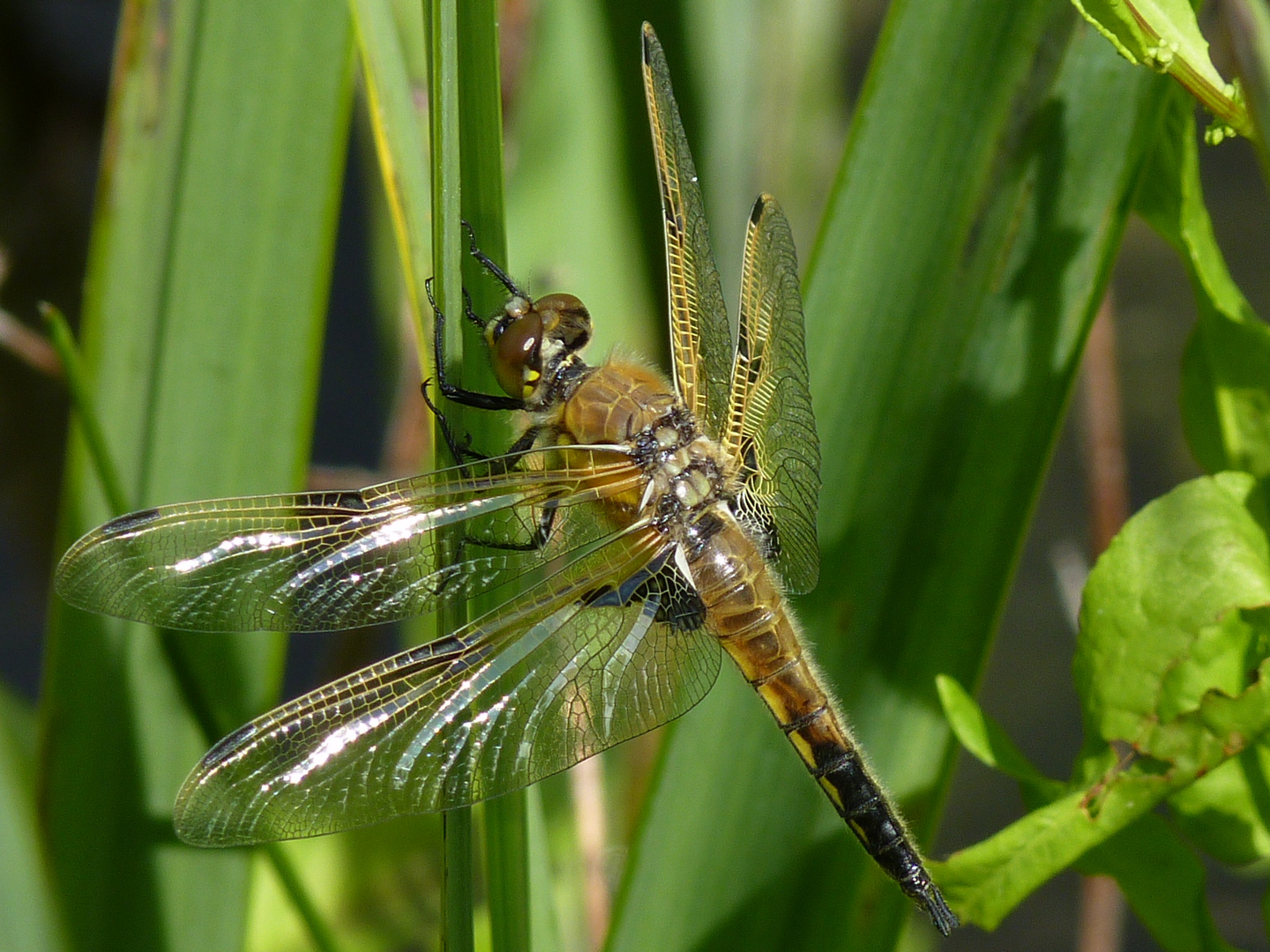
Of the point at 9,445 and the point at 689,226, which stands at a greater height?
the point at 9,445

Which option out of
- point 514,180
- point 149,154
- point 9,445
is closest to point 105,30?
point 9,445

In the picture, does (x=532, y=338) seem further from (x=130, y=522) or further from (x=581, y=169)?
(x=581, y=169)

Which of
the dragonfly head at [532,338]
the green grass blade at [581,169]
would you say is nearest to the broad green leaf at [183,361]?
the dragonfly head at [532,338]

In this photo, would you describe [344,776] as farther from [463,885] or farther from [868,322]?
[868,322]

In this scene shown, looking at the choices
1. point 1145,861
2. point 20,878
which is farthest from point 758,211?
point 20,878

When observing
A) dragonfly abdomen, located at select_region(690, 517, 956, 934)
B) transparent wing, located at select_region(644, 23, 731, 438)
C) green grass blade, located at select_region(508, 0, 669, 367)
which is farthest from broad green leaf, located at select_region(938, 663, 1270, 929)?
green grass blade, located at select_region(508, 0, 669, 367)

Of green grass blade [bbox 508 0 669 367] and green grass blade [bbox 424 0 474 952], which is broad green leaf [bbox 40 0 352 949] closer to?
green grass blade [bbox 424 0 474 952]

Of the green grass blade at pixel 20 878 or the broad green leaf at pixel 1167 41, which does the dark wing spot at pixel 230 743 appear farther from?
the broad green leaf at pixel 1167 41
